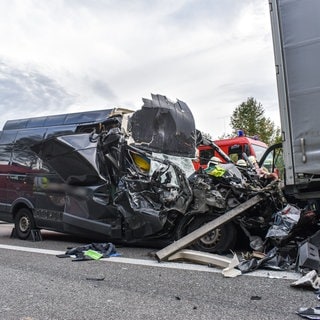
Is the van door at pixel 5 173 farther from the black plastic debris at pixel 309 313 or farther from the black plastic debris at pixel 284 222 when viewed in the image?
the black plastic debris at pixel 309 313

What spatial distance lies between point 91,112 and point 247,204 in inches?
164

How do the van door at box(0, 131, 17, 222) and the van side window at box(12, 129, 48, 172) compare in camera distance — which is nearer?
the van side window at box(12, 129, 48, 172)

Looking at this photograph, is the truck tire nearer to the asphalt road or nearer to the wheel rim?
the asphalt road

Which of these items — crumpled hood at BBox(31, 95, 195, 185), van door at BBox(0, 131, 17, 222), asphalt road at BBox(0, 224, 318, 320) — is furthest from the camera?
van door at BBox(0, 131, 17, 222)

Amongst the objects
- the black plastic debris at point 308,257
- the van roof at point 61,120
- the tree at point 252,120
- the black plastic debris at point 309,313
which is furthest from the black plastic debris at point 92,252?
the tree at point 252,120

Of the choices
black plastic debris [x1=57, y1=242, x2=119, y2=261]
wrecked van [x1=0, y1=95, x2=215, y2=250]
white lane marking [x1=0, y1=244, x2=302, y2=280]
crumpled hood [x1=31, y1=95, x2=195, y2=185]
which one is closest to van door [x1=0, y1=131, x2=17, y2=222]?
wrecked van [x1=0, y1=95, x2=215, y2=250]

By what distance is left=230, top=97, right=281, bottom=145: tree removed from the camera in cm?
3728

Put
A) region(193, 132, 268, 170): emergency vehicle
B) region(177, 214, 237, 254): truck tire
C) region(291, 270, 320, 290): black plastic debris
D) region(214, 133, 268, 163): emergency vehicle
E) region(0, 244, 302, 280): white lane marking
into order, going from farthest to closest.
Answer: region(214, 133, 268, 163): emergency vehicle < region(193, 132, 268, 170): emergency vehicle < region(177, 214, 237, 254): truck tire < region(0, 244, 302, 280): white lane marking < region(291, 270, 320, 290): black plastic debris

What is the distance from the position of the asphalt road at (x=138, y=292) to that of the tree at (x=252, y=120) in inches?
1261

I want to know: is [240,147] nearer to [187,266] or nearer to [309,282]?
[187,266]

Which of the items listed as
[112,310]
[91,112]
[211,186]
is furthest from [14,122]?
[112,310]

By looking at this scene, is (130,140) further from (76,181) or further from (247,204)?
(247,204)

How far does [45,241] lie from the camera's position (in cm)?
915

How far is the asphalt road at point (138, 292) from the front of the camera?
4.08 metres
